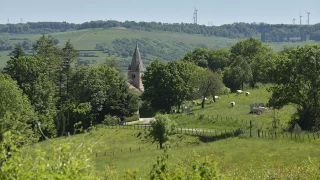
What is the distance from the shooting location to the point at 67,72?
8162 cm

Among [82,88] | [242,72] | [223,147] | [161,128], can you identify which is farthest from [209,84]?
[223,147]

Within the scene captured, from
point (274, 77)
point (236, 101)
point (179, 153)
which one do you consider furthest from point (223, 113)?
point (179, 153)

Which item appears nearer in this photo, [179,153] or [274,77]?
[179,153]

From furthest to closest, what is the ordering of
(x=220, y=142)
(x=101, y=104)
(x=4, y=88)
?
(x=101, y=104) < (x=4, y=88) < (x=220, y=142)

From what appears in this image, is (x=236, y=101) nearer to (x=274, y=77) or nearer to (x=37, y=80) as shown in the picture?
(x=274, y=77)

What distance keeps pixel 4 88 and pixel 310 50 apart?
3724 centimetres

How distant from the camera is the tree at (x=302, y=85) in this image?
4722 centimetres

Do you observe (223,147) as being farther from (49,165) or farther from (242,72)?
(242,72)

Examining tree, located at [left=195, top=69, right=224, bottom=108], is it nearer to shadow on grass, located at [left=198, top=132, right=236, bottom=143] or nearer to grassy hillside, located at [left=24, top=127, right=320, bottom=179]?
grassy hillside, located at [left=24, top=127, right=320, bottom=179]

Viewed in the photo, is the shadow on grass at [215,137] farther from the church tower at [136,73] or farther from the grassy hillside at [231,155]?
the church tower at [136,73]

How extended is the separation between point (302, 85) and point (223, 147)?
38.5 feet

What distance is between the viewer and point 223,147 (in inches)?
1686

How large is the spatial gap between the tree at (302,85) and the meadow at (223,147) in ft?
12.6

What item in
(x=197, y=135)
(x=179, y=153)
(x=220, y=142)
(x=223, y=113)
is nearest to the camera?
(x=179, y=153)
